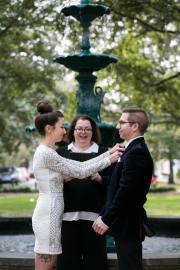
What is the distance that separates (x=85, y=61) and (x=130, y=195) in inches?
122

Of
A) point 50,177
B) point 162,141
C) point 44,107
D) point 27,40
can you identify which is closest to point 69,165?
A: point 50,177

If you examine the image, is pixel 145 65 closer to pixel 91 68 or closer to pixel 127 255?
pixel 91 68

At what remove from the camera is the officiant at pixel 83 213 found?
3633 mm

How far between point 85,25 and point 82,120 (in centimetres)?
273

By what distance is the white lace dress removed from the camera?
10.6 ft

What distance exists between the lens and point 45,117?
339 cm

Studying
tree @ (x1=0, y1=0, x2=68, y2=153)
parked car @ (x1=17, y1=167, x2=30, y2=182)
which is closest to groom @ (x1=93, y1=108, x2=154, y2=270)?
tree @ (x1=0, y1=0, x2=68, y2=153)

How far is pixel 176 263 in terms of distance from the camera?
398 centimetres

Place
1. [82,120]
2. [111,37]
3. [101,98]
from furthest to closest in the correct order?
[111,37], [101,98], [82,120]

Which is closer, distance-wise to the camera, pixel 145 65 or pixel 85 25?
pixel 85 25

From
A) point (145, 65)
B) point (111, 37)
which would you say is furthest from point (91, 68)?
point (145, 65)

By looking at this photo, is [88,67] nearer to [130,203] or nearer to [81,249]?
[81,249]

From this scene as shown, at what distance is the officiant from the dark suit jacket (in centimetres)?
60

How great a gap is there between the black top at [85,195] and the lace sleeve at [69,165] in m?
0.48
